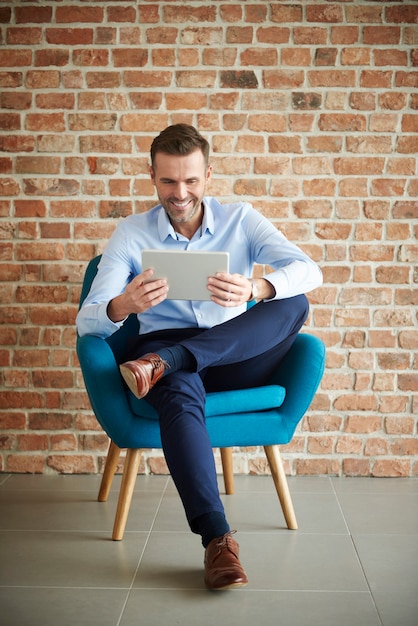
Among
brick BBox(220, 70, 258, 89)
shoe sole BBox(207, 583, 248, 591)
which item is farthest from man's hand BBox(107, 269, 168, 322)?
brick BBox(220, 70, 258, 89)

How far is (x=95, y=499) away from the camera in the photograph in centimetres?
308

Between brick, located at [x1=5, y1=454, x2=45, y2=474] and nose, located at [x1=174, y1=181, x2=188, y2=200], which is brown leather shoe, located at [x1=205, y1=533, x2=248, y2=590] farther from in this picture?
brick, located at [x1=5, y1=454, x2=45, y2=474]

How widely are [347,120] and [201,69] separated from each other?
67 centimetres

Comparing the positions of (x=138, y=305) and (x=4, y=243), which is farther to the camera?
(x=4, y=243)

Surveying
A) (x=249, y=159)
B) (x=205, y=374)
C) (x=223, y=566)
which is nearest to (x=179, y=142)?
(x=249, y=159)

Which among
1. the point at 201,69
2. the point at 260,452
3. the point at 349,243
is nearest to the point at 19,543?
the point at 260,452

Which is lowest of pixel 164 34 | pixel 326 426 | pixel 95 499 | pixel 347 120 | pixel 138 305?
pixel 95 499

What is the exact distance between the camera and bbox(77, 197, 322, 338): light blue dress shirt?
278 centimetres

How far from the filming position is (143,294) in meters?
2.45

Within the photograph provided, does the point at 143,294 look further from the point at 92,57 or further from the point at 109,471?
the point at 92,57

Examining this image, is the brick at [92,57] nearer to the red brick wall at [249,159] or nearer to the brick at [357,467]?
the red brick wall at [249,159]

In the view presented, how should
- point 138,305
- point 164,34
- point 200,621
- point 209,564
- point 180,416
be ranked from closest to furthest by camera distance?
point 200,621
point 209,564
point 180,416
point 138,305
point 164,34

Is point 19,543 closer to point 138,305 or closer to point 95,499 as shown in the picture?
point 95,499

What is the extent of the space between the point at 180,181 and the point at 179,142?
0.45 feet
